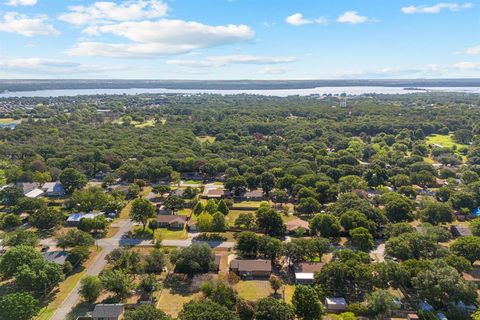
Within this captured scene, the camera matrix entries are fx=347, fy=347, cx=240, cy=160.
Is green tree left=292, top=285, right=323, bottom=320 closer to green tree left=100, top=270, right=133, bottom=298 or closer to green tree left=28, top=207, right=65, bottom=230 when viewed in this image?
green tree left=100, top=270, right=133, bottom=298

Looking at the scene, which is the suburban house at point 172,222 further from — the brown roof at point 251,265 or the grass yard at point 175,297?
the grass yard at point 175,297

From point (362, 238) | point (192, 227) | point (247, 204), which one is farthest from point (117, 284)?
point (247, 204)

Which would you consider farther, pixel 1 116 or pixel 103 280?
pixel 1 116

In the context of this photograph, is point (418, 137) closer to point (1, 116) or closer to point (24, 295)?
point (24, 295)

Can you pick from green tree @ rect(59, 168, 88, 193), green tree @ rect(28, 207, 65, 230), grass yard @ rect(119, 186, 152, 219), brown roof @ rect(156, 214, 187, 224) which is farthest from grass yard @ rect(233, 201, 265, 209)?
green tree @ rect(59, 168, 88, 193)

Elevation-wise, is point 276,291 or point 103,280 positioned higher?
point 103,280

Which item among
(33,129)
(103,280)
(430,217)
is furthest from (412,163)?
(33,129)
